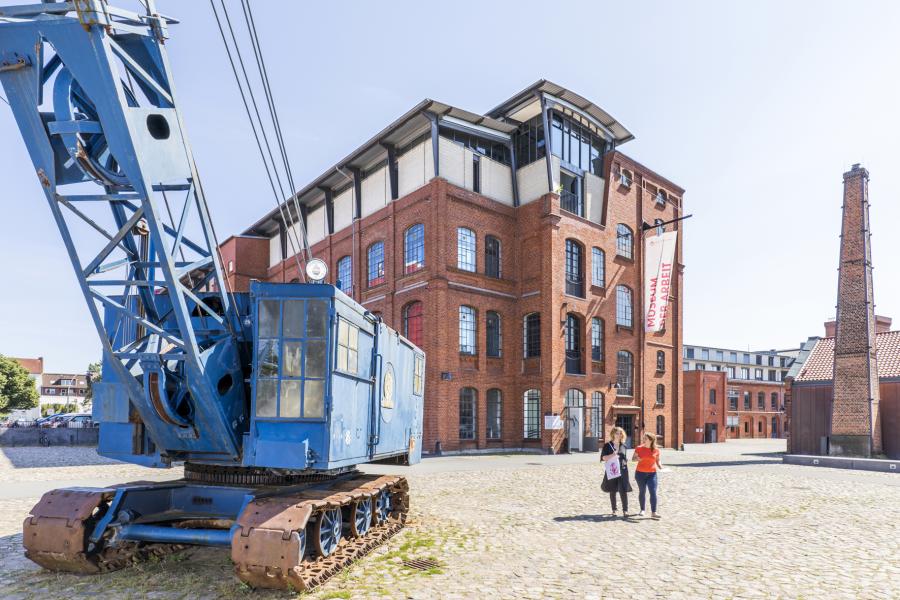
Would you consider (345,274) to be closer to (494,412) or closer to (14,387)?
(494,412)

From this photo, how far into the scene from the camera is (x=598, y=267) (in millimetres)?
31906

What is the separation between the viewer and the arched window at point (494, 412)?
28.3 m

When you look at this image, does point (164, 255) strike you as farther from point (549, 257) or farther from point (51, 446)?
point (51, 446)

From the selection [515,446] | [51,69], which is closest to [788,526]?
[51,69]

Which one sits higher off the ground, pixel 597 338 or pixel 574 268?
pixel 574 268

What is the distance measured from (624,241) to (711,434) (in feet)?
89.1

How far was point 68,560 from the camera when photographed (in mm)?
6914

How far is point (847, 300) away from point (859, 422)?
5.64 metres

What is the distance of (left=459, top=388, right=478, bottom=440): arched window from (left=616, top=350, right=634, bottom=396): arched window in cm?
925

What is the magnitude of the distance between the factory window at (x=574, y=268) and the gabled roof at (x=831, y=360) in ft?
43.6

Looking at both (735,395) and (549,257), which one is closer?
(549,257)

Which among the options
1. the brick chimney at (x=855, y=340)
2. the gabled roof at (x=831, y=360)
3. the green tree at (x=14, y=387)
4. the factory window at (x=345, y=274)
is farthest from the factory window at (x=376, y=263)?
the green tree at (x=14, y=387)

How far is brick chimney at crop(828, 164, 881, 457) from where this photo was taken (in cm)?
2680

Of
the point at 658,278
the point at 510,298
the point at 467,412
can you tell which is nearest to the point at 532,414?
the point at 467,412
